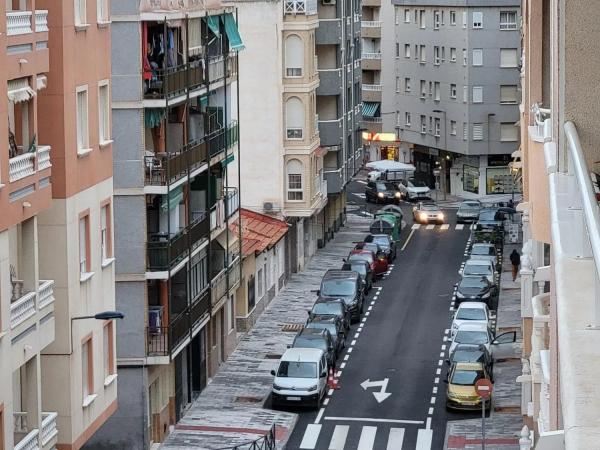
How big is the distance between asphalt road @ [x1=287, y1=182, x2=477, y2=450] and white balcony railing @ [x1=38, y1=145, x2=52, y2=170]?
19.4 meters

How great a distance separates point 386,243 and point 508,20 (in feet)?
97.5

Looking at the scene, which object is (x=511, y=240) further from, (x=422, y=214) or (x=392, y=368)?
(x=392, y=368)

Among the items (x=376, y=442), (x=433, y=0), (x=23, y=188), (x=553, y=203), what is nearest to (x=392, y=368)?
(x=376, y=442)

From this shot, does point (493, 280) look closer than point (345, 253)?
Yes

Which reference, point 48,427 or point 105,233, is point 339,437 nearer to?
point 105,233

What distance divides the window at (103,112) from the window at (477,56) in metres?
75.3

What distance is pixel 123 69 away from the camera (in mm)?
42750

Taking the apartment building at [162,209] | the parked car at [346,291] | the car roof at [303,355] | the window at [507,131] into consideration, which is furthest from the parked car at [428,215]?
the car roof at [303,355]

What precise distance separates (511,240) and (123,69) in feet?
155

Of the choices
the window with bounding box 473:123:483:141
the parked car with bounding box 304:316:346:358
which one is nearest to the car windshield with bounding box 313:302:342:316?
the parked car with bounding box 304:316:346:358

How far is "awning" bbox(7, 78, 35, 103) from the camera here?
83.2ft

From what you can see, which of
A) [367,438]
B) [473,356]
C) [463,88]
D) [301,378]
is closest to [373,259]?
[473,356]

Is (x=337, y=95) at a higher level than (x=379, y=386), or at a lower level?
higher

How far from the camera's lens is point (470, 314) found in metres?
61.2
